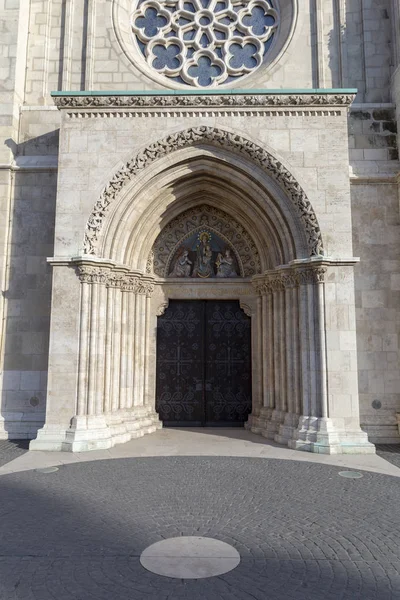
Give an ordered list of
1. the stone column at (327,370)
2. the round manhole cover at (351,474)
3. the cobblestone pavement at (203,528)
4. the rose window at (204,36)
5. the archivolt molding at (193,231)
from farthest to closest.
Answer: the rose window at (204,36), the archivolt molding at (193,231), the stone column at (327,370), the round manhole cover at (351,474), the cobblestone pavement at (203,528)

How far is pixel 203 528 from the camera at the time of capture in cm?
452

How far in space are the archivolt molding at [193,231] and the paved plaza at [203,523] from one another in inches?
187

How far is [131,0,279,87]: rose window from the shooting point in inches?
453

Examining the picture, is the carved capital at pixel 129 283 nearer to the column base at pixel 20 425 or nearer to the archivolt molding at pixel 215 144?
the archivolt molding at pixel 215 144

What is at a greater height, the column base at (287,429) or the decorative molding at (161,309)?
the decorative molding at (161,309)

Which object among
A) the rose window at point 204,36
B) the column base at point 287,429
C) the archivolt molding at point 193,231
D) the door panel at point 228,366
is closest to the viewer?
the column base at point 287,429

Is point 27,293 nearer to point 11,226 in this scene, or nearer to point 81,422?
point 11,226

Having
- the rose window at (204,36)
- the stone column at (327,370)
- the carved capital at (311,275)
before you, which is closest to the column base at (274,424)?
the stone column at (327,370)

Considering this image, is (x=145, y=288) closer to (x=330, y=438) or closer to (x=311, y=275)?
(x=311, y=275)

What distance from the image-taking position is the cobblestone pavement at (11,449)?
7.84 meters

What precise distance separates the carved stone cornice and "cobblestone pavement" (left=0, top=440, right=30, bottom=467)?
6.76 meters

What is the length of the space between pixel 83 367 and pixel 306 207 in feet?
17.4

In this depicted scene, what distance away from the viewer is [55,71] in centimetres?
1138

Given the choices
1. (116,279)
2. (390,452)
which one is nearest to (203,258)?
(116,279)
